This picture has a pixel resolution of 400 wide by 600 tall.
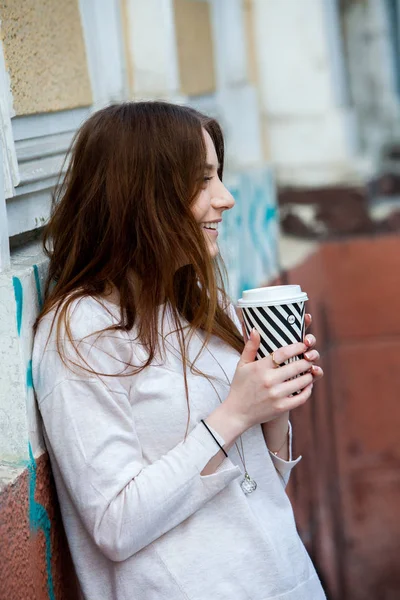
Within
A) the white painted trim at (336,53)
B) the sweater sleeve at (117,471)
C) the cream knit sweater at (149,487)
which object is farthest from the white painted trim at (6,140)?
the white painted trim at (336,53)

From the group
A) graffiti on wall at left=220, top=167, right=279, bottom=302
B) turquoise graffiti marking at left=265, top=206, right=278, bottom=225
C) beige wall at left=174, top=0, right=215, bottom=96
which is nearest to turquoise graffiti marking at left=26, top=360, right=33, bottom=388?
graffiti on wall at left=220, top=167, right=279, bottom=302

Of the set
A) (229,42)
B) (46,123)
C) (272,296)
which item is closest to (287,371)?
(272,296)

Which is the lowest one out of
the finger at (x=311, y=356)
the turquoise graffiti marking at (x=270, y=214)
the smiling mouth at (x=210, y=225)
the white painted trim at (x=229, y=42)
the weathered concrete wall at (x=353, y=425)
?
the weathered concrete wall at (x=353, y=425)

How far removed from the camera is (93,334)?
5.50ft

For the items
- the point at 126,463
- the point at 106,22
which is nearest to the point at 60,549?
the point at 126,463

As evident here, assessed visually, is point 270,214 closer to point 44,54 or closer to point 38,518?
point 44,54

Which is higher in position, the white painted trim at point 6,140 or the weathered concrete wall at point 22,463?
the white painted trim at point 6,140

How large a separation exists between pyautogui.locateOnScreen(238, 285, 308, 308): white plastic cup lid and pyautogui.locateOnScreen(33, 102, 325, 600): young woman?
7cm

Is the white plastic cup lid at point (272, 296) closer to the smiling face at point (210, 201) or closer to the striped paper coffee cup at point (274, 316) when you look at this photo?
the striped paper coffee cup at point (274, 316)

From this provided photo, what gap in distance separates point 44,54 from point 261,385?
1.24 metres

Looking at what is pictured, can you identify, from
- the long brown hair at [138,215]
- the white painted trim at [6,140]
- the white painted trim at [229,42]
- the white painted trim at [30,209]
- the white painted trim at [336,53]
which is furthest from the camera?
the white painted trim at [336,53]

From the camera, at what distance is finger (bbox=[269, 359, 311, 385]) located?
1.66 m

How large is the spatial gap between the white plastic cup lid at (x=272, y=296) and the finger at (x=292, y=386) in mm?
139

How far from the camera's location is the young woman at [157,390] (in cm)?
162
